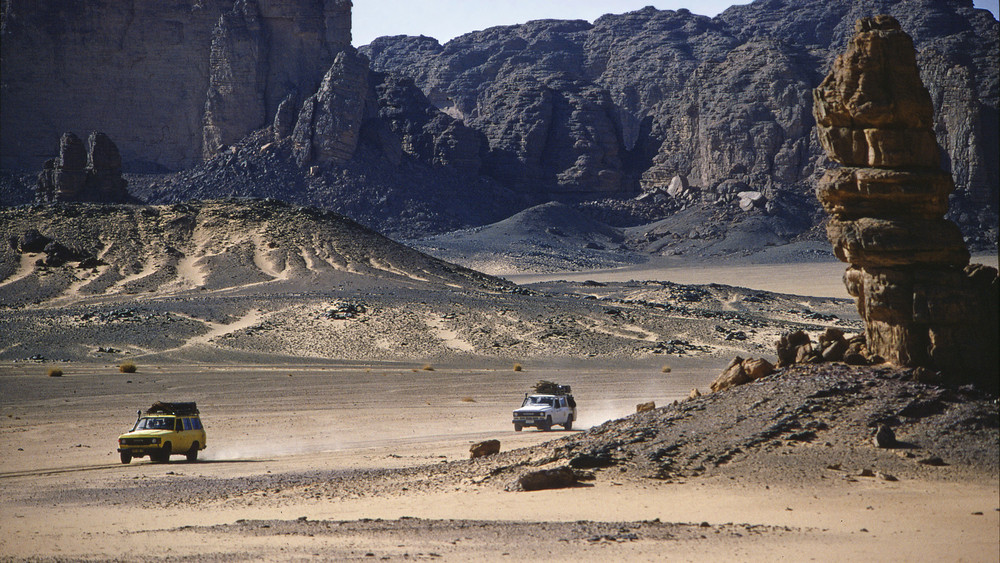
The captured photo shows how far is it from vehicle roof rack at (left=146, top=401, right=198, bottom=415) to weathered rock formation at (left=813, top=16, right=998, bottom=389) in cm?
1547

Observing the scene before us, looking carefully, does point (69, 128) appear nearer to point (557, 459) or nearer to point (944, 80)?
point (944, 80)

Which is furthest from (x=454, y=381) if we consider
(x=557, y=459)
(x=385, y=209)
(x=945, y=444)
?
(x=385, y=209)

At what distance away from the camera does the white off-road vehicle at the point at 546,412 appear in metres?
29.3

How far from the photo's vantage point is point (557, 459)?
19531mm

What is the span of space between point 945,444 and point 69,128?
165 meters

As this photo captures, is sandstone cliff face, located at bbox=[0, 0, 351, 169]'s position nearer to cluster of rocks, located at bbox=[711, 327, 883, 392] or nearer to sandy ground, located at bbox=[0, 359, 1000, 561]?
sandy ground, located at bbox=[0, 359, 1000, 561]

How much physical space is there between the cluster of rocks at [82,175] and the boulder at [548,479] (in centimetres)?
7971

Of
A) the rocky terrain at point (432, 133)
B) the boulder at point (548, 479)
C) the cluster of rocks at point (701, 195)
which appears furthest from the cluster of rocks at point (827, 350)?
the cluster of rocks at point (701, 195)

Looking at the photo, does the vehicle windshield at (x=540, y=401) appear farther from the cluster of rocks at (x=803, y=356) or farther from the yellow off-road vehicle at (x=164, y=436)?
the cluster of rocks at (x=803, y=356)

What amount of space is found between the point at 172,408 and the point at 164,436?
3.33ft

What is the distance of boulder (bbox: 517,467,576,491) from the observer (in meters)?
17.9

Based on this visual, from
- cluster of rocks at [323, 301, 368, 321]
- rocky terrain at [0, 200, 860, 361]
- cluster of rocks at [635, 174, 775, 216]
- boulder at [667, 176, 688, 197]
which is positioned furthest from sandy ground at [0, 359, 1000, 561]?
boulder at [667, 176, 688, 197]

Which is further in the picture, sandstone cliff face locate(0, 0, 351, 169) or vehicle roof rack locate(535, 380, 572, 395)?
sandstone cliff face locate(0, 0, 351, 169)

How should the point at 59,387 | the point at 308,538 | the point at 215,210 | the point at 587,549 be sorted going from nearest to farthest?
the point at 587,549, the point at 308,538, the point at 59,387, the point at 215,210
